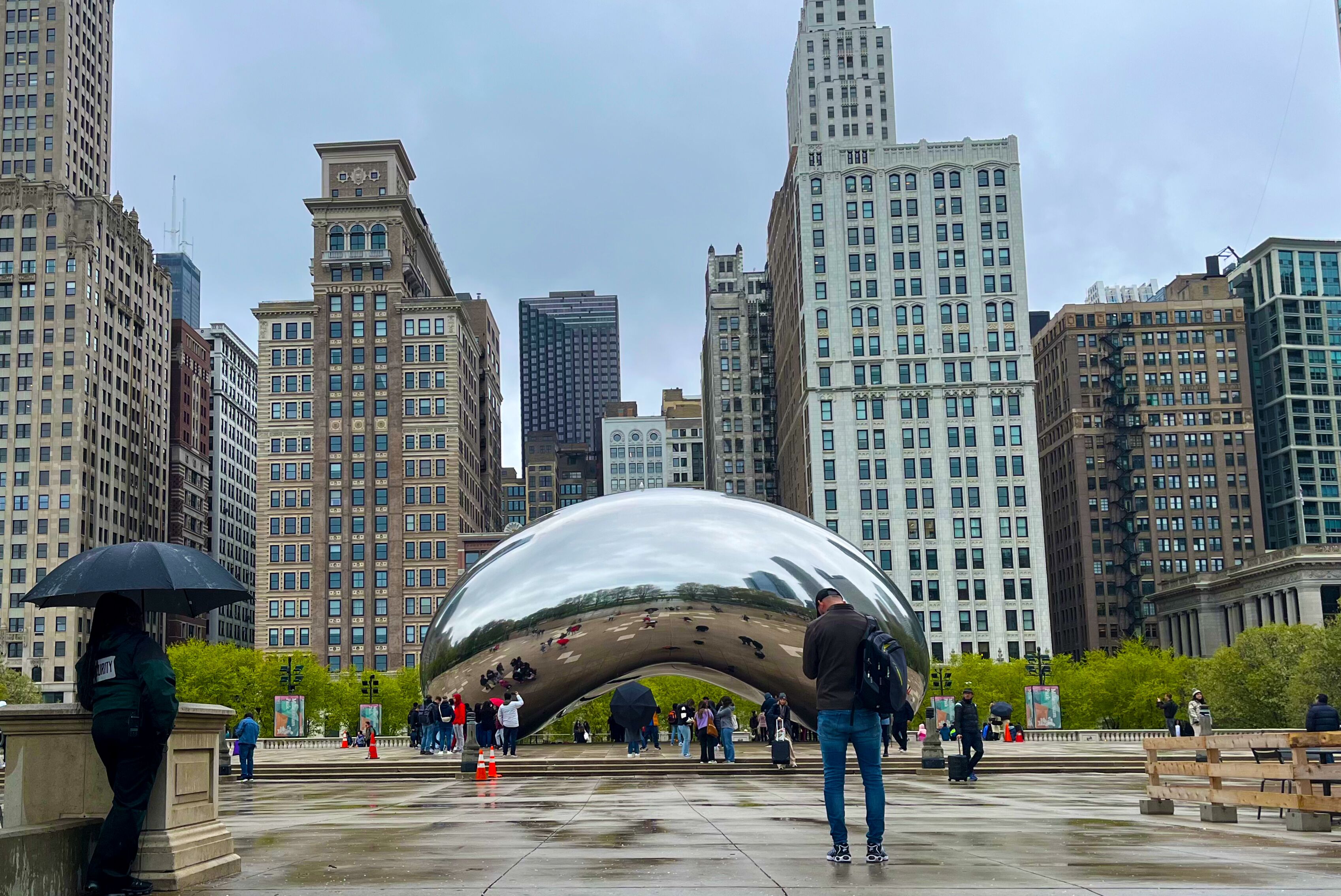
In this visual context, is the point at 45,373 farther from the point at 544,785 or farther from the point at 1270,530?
the point at 1270,530

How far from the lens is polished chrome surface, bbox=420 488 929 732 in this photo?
2808 cm

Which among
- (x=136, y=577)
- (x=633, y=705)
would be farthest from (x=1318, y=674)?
(x=136, y=577)

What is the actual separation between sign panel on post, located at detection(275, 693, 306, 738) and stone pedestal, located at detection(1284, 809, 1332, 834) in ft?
196

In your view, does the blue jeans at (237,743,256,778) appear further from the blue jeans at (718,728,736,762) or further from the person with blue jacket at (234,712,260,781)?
the blue jeans at (718,728,736,762)

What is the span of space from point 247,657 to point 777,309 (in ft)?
228

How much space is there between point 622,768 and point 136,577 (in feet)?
67.0

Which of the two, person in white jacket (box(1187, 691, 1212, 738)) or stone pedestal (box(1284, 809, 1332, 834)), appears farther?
person in white jacket (box(1187, 691, 1212, 738))

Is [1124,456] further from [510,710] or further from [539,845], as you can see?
[539,845]

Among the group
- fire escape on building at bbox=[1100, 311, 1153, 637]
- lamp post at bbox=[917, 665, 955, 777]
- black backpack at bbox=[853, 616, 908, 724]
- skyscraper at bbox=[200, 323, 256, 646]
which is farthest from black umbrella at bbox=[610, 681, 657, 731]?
skyscraper at bbox=[200, 323, 256, 646]

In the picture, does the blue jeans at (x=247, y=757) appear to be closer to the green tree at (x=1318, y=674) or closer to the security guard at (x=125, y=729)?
the security guard at (x=125, y=729)

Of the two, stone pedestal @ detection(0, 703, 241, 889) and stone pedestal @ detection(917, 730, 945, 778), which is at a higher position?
stone pedestal @ detection(0, 703, 241, 889)

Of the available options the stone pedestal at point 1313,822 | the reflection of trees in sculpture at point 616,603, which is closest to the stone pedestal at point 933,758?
the reflection of trees in sculpture at point 616,603

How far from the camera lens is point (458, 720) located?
31844mm

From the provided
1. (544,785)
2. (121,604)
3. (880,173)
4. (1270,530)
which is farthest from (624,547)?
(1270,530)
